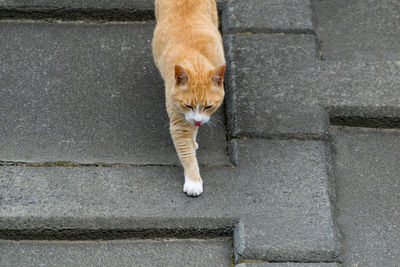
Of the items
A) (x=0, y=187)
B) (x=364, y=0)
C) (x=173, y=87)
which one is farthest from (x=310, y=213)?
(x=364, y=0)

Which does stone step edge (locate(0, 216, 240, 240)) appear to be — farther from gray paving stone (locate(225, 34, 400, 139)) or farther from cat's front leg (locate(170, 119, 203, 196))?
gray paving stone (locate(225, 34, 400, 139))

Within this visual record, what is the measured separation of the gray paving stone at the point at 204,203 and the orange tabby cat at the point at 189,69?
14 centimetres

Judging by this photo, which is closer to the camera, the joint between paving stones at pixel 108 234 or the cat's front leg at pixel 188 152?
the joint between paving stones at pixel 108 234

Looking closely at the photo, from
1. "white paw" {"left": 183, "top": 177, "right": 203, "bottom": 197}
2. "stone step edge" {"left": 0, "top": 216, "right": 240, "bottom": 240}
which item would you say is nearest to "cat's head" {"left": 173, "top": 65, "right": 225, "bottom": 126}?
"white paw" {"left": 183, "top": 177, "right": 203, "bottom": 197}

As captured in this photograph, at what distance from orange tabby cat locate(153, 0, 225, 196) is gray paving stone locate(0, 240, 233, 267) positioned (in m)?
0.29

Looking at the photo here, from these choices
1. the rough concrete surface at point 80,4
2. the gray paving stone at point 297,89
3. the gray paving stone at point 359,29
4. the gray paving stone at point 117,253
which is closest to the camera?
the gray paving stone at point 117,253

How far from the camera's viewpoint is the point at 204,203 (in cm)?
259

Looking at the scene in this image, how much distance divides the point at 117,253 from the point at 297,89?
4.95 feet

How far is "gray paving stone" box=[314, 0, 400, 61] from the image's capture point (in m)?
3.52

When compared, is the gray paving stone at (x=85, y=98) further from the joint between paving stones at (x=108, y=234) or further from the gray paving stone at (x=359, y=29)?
the gray paving stone at (x=359, y=29)

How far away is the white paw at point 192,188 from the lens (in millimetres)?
2598

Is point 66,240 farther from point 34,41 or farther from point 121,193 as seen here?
point 34,41

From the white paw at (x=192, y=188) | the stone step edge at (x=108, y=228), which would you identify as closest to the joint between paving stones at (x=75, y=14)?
the white paw at (x=192, y=188)

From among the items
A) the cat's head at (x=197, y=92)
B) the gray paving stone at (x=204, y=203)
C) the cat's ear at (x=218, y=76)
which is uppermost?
the cat's ear at (x=218, y=76)
